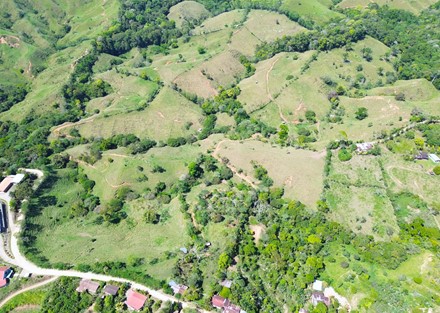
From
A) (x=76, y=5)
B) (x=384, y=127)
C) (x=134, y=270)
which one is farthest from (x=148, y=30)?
(x=134, y=270)

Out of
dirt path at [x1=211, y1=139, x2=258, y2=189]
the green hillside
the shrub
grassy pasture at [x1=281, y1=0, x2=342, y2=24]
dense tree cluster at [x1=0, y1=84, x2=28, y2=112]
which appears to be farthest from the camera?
grassy pasture at [x1=281, y1=0, x2=342, y2=24]

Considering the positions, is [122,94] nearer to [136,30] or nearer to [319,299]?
[136,30]

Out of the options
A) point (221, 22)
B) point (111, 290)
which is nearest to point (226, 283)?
point (111, 290)

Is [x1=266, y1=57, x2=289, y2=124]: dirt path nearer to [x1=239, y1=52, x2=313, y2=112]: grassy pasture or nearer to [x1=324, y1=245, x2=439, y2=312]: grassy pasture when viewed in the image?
[x1=239, y1=52, x2=313, y2=112]: grassy pasture

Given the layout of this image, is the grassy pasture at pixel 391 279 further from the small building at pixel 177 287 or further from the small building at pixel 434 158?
Result: the small building at pixel 434 158

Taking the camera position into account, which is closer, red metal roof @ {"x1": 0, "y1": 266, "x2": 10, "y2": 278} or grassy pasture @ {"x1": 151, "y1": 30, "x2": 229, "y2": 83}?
red metal roof @ {"x1": 0, "y1": 266, "x2": 10, "y2": 278}

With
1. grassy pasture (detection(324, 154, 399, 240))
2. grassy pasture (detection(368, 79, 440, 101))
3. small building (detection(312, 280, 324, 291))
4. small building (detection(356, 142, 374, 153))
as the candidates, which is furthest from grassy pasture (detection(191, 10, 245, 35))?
small building (detection(312, 280, 324, 291))

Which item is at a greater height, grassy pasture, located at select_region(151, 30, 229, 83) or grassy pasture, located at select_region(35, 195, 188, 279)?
grassy pasture, located at select_region(151, 30, 229, 83)
